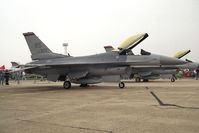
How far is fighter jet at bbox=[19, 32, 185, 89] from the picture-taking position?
40.6 feet

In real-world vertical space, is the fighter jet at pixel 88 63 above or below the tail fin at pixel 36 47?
→ below

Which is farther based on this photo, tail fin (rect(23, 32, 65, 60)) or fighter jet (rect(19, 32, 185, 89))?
tail fin (rect(23, 32, 65, 60))

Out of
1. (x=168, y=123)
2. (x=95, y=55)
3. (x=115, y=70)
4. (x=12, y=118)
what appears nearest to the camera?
(x=168, y=123)

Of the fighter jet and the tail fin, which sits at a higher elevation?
the tail fin

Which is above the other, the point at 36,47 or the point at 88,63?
the point at 36,47

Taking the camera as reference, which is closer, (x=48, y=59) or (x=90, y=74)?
(x=90, y=74)

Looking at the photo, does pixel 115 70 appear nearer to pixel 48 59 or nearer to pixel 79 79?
pixel 79 79

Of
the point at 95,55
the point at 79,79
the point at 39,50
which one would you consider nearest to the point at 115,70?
the point at 95,55

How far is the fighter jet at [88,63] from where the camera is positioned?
40.6 feet

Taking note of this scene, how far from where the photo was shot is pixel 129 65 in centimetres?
1264

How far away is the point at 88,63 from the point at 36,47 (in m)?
4.66

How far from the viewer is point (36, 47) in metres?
14.5

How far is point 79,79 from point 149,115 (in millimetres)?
9777

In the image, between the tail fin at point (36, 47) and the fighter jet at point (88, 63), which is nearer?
the fighter jet at point (88, 63)
